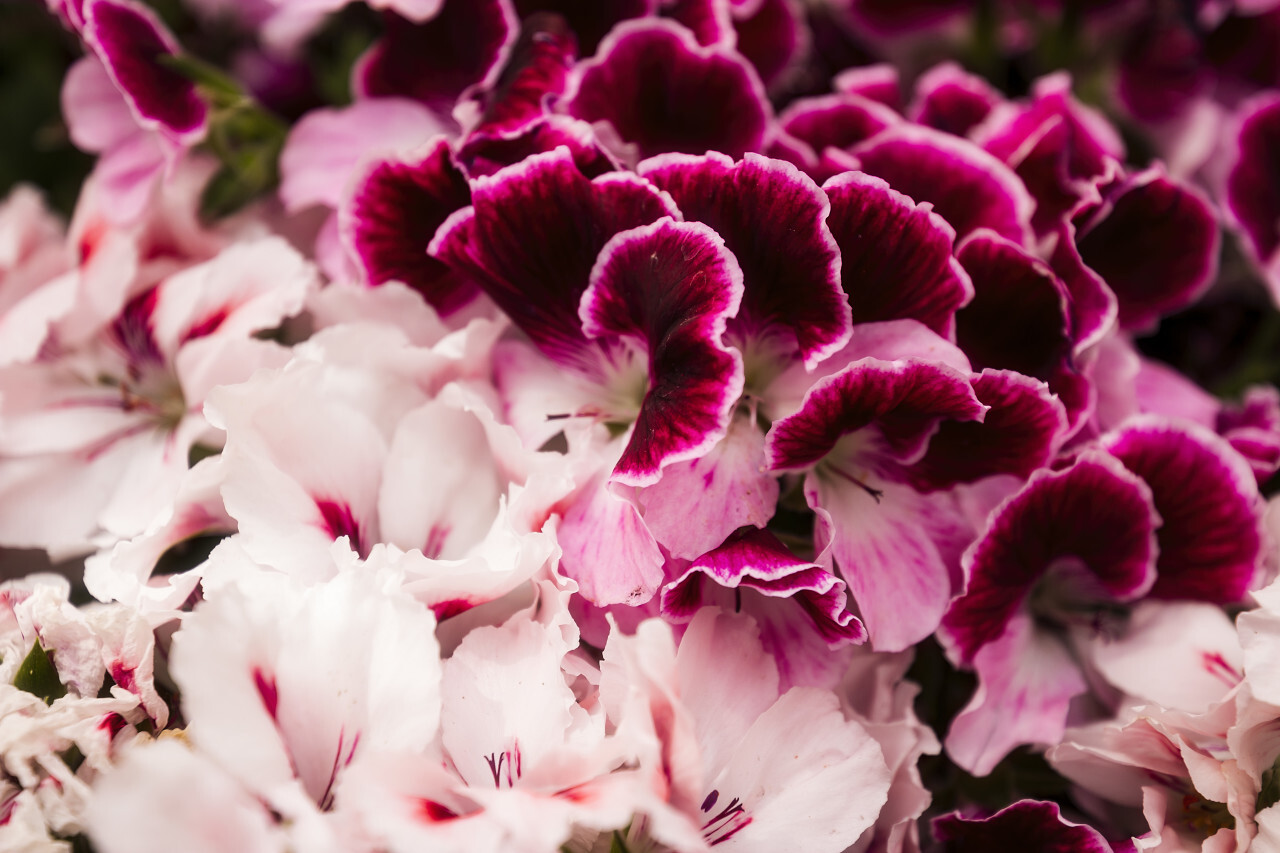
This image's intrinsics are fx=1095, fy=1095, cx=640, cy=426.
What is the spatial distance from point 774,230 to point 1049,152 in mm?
251

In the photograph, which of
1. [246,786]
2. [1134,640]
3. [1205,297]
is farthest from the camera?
[1205,297]

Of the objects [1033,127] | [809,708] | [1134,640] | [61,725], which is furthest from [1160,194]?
[61,725]

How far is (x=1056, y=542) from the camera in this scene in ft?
1.85

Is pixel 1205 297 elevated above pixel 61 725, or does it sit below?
below

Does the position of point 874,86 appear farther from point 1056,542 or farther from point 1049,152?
point 1056,542

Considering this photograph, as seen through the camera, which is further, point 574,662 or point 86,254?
point 86,254

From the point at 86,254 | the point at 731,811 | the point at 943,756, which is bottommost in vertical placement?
the point at 943,756

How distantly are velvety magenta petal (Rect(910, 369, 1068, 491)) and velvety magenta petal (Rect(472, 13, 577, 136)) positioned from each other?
261mm

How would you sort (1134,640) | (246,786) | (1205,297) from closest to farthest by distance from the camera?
1. (246,786)
2. (1134,640)
3. (1205,297)

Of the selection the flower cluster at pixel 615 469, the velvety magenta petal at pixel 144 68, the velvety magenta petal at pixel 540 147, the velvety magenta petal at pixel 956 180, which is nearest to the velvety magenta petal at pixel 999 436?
the flower cluster at pixel 615 469

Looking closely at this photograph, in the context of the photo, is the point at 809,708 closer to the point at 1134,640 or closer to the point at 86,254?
the point at 1134,640

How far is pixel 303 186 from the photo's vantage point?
0.64 m

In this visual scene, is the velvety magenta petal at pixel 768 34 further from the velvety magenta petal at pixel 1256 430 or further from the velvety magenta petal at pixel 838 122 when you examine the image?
the velvety magenta petal at pixel 1256 430

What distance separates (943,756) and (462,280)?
38 cm
